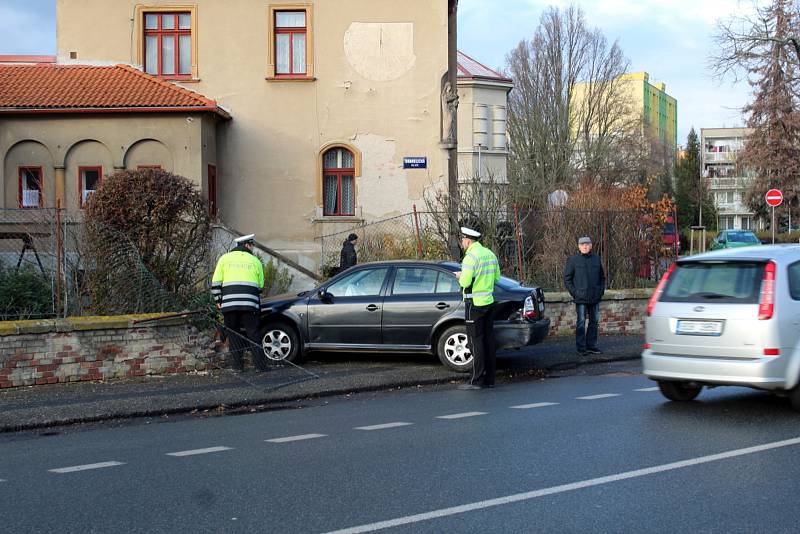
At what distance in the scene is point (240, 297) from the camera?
13422 mm

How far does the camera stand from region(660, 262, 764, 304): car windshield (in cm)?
966

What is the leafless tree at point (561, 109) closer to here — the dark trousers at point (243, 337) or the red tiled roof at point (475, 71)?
the red tiled roof at point (475, 71)

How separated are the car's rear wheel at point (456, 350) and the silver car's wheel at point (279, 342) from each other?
2133 millimetres

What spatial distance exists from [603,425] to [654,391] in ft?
8.46

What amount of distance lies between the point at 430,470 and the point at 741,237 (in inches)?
1824

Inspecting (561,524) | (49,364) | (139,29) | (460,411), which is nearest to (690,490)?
(561,524)

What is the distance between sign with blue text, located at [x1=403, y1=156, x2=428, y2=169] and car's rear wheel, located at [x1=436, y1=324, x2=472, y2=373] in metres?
14.7

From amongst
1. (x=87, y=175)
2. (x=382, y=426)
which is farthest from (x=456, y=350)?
(x=87, y=175)

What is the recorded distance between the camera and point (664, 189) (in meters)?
77.2

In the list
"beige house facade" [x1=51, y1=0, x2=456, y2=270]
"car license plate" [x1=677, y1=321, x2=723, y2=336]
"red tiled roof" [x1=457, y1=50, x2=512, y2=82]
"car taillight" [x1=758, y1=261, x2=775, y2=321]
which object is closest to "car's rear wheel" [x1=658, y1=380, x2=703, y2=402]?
"car license plate" [x1=677, y1=321, x2=723, y2=336]

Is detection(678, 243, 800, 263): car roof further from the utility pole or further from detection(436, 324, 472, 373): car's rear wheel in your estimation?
the utility pole

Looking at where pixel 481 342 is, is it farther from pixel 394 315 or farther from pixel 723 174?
pixel 723 174

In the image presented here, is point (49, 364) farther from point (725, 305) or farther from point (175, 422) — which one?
point (725, 305)

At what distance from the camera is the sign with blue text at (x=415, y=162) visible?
91.5ft
